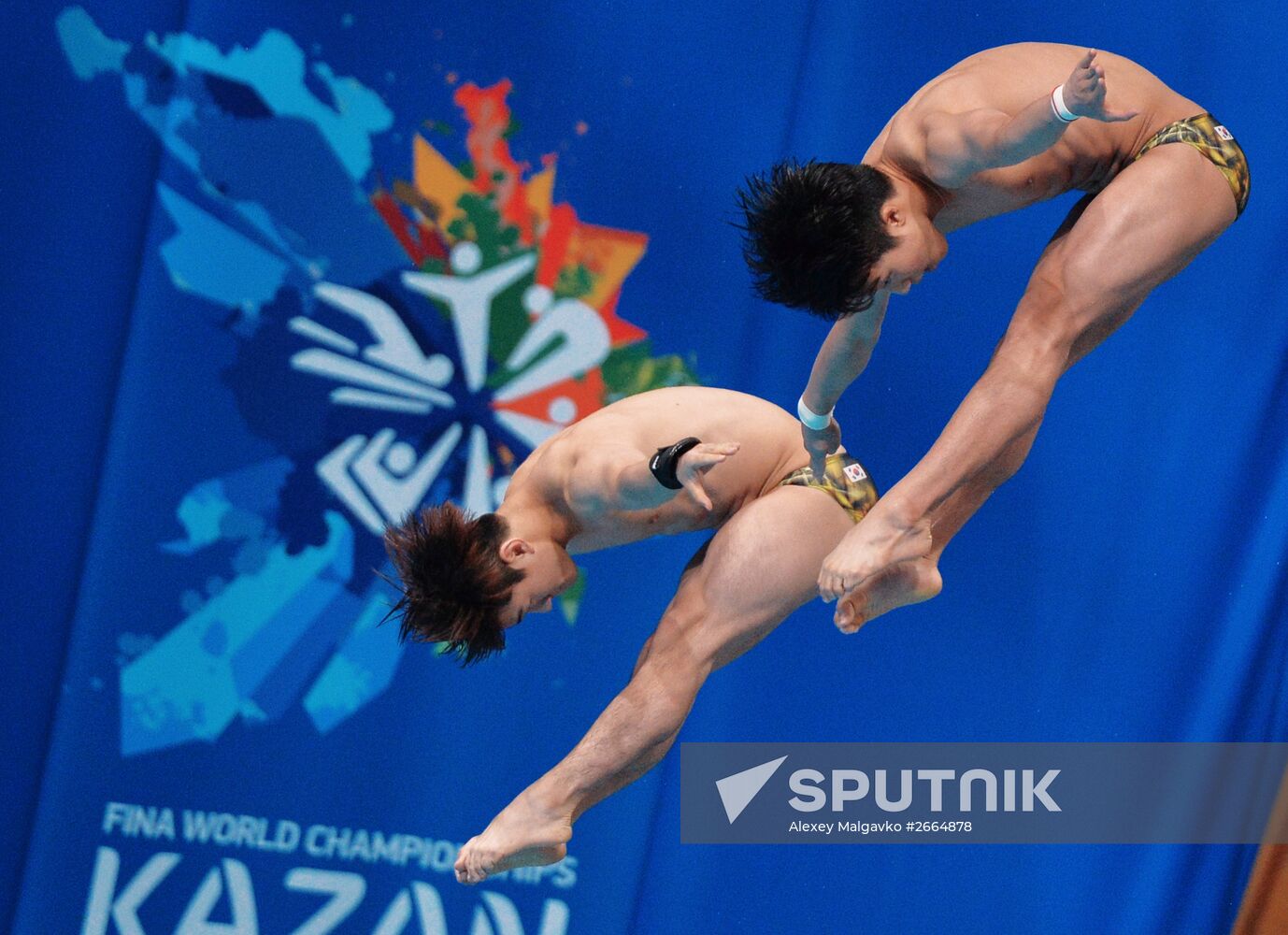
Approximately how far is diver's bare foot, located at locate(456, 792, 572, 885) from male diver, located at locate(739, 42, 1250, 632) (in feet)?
1.97

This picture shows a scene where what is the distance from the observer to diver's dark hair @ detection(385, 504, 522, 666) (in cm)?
274

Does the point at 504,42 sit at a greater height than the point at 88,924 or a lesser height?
greater

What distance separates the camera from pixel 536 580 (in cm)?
281

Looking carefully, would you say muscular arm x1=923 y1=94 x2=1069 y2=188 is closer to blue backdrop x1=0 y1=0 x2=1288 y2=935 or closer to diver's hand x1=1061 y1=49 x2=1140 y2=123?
diver's hand x1=1061 y1=49 x2=1140 y2=123

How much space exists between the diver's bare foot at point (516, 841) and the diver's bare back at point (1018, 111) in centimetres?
118

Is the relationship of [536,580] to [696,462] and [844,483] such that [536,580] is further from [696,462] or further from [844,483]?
[844,483]

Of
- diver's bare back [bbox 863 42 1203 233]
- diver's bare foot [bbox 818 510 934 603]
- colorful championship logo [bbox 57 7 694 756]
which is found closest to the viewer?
diver's bare foot [bbox 818 510 934 603]

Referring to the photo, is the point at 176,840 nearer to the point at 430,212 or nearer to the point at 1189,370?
the point at 430,212

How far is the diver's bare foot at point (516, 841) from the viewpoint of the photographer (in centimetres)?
272

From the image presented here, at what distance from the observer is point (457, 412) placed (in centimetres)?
423

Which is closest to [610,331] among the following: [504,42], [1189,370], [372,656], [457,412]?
[457,412]

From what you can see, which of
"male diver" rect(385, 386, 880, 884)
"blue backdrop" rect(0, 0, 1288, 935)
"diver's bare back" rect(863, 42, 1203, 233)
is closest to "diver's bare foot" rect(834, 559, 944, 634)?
"male diver" rect(385, 386, 880, 884)

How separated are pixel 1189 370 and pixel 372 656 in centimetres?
220

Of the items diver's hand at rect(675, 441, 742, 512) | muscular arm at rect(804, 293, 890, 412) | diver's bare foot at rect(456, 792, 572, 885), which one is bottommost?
diver's bare foot at rect(456, 792, 572, 885)
